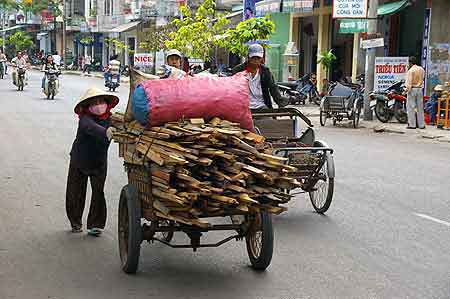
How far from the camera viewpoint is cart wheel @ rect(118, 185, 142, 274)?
18.3 ft

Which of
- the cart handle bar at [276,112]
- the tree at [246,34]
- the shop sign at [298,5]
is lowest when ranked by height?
the cart handle bar at [276,112]

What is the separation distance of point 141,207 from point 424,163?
8061mm

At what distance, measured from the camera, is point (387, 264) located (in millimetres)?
6250

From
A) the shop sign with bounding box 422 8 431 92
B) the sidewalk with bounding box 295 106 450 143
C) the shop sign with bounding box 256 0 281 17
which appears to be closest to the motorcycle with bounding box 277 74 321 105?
the shop sign with bounding box 256 0 281 17

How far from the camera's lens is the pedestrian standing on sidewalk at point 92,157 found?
22.3 ft

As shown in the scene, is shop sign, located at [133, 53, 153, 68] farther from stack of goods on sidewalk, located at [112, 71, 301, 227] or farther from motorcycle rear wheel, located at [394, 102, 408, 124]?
stack of goods on sidewalk, located at [112, 71, 301, 227]

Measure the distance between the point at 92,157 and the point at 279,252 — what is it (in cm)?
204

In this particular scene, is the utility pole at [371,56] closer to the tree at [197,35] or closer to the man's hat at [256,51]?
the tree at [197,35]

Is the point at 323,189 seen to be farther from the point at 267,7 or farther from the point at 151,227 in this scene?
the point at 267,7

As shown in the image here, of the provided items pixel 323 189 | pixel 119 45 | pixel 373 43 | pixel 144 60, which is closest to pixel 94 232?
pixel 323 189

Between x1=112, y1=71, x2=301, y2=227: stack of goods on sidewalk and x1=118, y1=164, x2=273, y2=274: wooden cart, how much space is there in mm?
33

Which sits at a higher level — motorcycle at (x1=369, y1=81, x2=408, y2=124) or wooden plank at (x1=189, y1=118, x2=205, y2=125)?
wooden plank at (x1=189, y1=118, x2=205, y2=125)

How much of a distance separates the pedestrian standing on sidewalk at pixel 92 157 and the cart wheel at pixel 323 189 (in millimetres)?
2509

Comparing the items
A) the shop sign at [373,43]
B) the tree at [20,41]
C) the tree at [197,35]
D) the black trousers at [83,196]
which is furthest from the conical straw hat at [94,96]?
the tree at [20,41]
